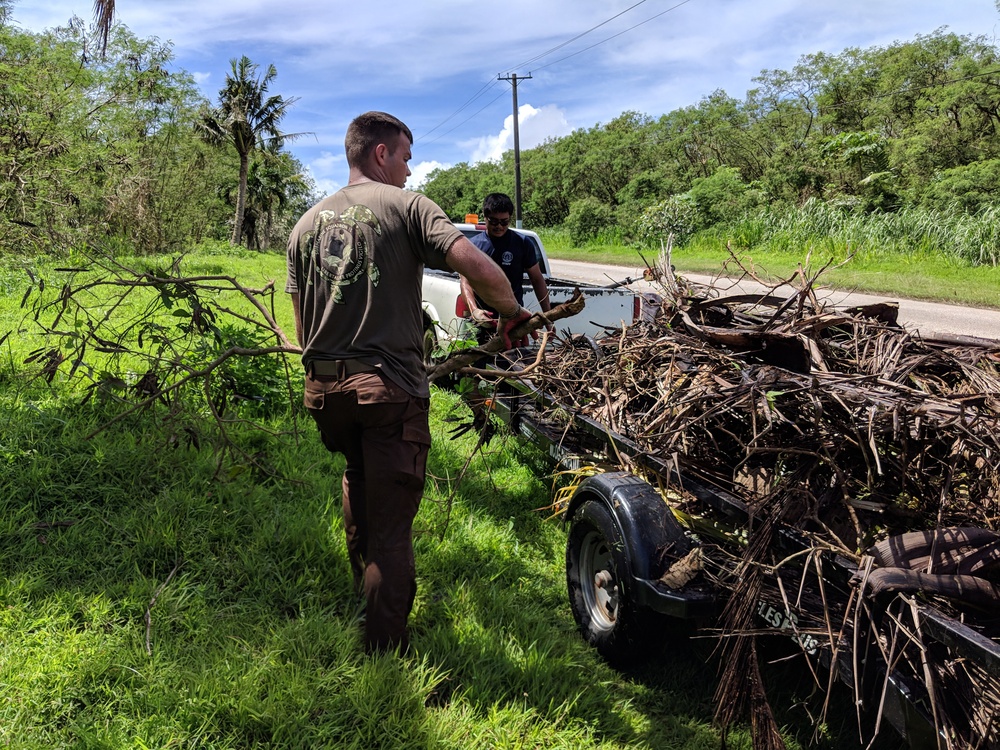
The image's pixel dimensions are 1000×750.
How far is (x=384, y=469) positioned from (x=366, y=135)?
1340mm

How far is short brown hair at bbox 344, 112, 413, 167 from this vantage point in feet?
8.92

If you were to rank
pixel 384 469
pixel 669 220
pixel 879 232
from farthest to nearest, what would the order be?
pixel 669 220
pixel 879 232
pixel 384 469

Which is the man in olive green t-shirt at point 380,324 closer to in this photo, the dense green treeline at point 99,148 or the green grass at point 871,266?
the dense green treeline at point 99,148

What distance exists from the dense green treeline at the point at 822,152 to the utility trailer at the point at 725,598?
16435mm

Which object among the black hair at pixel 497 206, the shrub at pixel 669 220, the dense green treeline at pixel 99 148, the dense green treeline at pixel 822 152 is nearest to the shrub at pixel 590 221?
the dense green treeline at pixel 822 152

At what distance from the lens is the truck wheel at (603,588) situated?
2635 mm

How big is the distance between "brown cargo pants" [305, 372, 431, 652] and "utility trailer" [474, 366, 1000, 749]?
2.63 feet

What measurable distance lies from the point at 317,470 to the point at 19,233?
15.8ft

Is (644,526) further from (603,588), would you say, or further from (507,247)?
(507,247)

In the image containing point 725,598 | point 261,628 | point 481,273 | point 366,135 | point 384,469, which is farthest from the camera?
point 261,628

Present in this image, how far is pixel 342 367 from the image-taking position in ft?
8.49

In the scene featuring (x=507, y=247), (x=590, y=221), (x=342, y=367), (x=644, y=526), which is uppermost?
(x=590, y=221)

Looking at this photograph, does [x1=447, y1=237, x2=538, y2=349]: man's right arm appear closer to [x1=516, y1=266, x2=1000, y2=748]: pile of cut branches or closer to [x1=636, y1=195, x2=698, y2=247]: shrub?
[x1=516, y1=266, x2=1000, y2=748]: pile of cut branches

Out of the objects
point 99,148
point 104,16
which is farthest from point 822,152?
point 104,16
